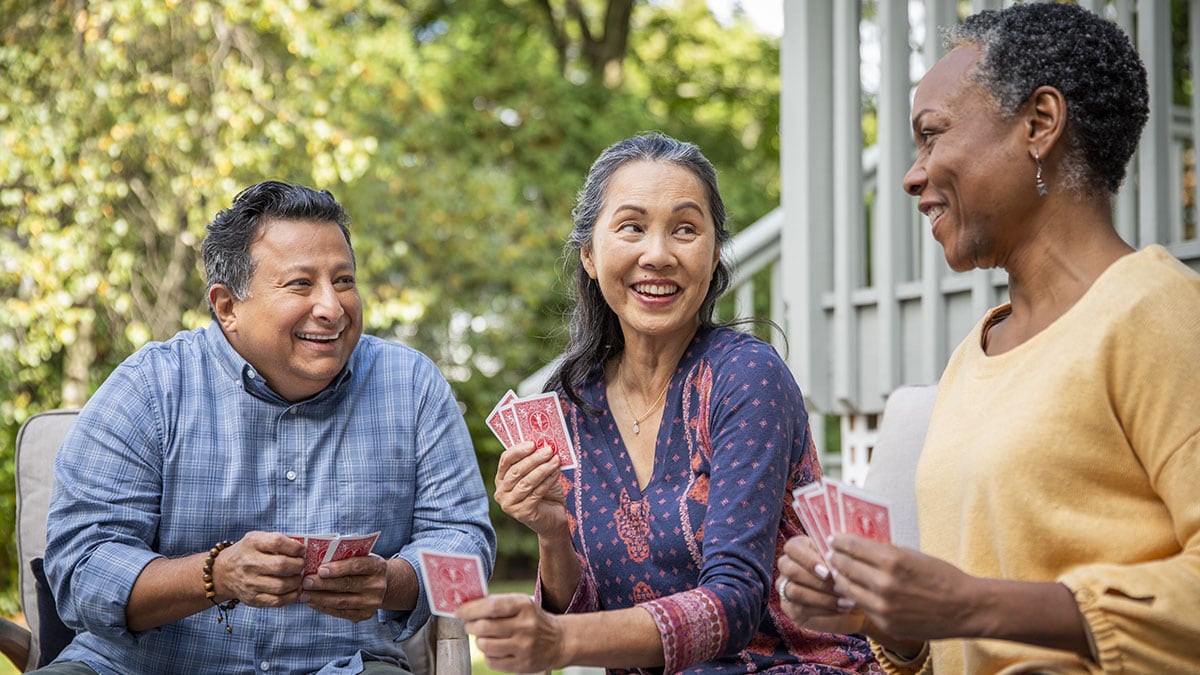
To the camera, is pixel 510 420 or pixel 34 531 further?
pixel 34 531

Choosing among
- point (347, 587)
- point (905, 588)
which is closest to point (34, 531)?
point (347, 587)

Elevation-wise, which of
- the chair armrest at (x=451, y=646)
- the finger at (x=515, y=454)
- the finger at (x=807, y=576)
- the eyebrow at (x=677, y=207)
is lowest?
the chair armrest at (x=451, y=646)

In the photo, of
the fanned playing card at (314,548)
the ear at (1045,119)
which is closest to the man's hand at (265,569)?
the fanned playing card at (314,548)

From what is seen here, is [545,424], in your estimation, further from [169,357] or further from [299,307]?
[169,357]

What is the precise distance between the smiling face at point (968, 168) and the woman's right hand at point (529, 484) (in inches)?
33.8

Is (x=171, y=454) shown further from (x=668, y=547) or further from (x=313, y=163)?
(x=313, y=163)

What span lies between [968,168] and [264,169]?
817 centimetres

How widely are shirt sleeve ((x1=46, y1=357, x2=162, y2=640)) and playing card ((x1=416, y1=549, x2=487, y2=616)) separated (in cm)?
101

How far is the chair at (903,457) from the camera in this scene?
119 inches

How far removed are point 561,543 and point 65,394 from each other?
7.93 m

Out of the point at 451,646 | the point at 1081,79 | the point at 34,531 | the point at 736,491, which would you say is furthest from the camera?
the point at 34,531

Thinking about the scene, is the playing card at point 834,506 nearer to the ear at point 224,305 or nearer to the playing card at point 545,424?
the playing card at point 545,424

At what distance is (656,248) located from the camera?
2.62 metres

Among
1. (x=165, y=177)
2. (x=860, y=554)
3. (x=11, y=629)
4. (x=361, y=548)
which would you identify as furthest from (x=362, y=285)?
(x=860, y=554)
